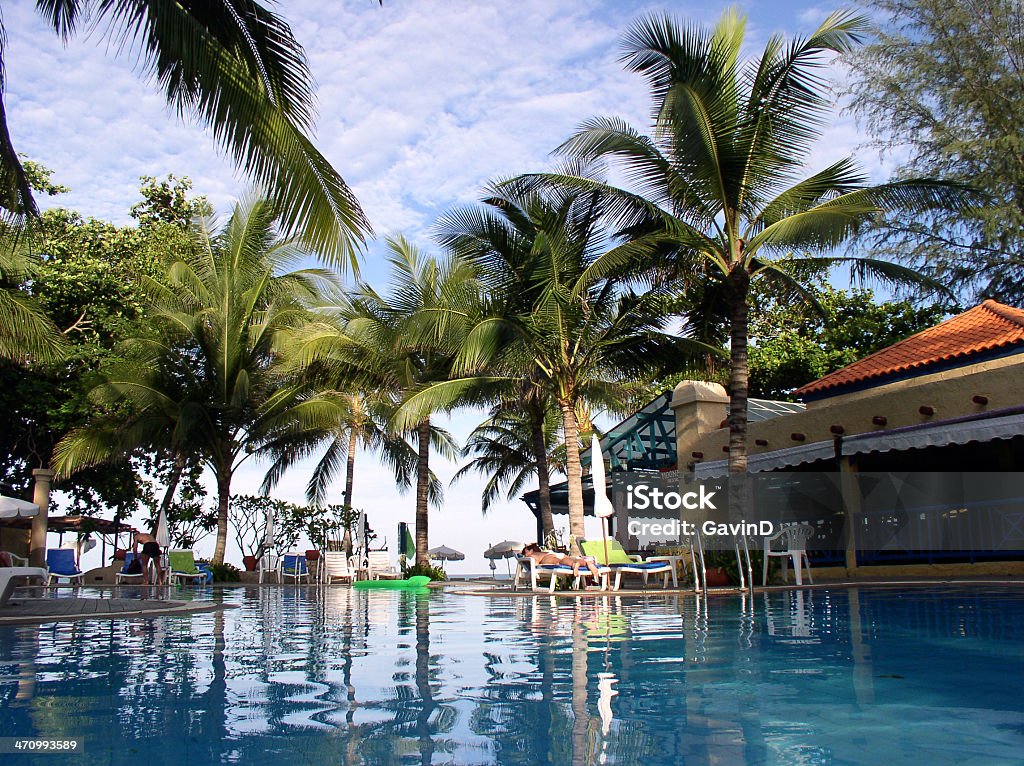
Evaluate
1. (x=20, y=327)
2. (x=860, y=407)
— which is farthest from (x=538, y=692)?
(x=20, y=327)

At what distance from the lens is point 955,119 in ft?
75.6

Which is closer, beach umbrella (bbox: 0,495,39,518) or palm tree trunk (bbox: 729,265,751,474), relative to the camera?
palm tree trunk (bbox: 729,265,751,474)

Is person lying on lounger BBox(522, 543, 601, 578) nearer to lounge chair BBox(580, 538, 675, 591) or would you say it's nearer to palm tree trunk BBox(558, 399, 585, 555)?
lounge chair BBox(580, 538, 675, 591)

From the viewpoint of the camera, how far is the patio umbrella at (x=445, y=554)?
129 ft

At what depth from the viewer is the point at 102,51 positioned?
7875mm

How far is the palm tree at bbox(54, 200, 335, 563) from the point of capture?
23.4 meters

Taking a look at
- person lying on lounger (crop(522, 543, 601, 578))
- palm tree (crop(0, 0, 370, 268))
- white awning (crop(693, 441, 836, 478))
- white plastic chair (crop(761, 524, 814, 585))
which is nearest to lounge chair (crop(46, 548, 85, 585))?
person lying on lounger (crop(522, 543, 601, 578))

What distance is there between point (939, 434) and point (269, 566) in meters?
19.3

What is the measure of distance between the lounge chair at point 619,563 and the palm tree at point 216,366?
35.4ft

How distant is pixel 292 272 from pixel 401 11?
1869 cm

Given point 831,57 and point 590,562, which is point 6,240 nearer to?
point 590,562

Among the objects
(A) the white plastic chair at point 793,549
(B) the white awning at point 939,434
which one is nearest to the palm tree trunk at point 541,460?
(A) the white plastic chair at point 793,549

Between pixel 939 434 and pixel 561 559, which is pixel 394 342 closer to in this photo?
pixel 561 559

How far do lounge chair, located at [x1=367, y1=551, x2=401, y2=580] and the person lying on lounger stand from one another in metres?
8.40
